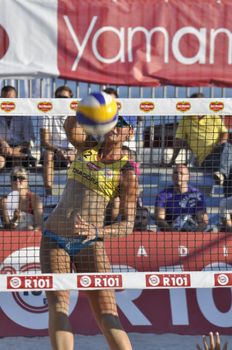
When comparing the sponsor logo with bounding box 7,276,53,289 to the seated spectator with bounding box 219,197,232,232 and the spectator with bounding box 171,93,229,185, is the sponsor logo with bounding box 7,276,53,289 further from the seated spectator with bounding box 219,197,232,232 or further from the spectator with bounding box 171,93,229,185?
the seated spectator with bounding box 219,197,232,232

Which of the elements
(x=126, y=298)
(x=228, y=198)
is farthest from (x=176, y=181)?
→ (x=126, y=298)

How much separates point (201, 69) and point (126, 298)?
10.6 ft

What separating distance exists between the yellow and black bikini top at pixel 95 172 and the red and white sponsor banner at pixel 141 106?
59 cm

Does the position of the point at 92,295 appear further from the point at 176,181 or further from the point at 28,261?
the point at 176,181

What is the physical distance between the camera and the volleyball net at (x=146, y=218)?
6.18 meters

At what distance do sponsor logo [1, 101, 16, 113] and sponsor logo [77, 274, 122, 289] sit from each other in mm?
1330

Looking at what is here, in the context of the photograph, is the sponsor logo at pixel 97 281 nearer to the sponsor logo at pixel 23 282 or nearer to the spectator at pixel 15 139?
the sponsor logo at pixel 23 282

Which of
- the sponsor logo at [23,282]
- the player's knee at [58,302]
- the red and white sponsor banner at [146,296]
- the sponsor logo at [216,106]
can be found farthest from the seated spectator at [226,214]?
the player's knee at [58,302]

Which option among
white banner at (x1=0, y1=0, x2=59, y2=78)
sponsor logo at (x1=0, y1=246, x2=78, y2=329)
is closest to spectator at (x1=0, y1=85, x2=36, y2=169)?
white banner at (x1=0, y1=0, x2=59, y2=78)

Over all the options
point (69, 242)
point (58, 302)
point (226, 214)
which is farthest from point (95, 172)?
point (226, 214)

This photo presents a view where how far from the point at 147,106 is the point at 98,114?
110 cm

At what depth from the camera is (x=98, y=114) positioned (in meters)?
5.41

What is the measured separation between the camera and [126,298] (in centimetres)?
785

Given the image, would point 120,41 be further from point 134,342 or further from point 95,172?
point 95,172
